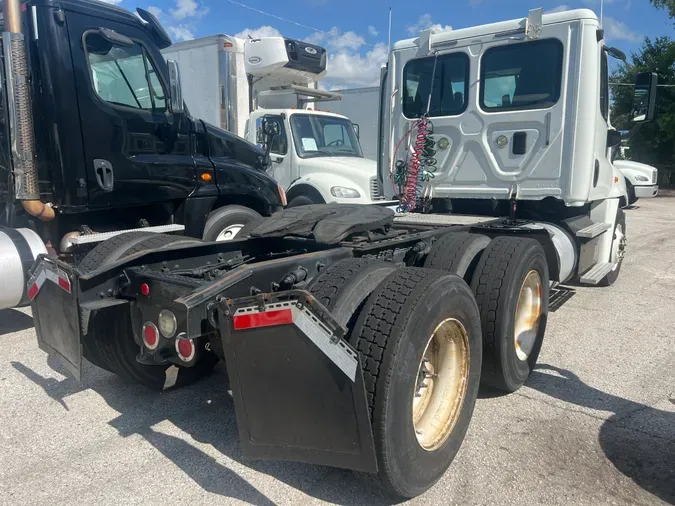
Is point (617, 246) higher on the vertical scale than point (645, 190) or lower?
lower

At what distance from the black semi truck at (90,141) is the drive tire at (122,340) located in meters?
1.24

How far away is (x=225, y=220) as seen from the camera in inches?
242

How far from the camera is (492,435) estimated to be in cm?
345

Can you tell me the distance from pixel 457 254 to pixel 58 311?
8.15 feet

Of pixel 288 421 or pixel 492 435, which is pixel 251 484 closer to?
pixel 288 421

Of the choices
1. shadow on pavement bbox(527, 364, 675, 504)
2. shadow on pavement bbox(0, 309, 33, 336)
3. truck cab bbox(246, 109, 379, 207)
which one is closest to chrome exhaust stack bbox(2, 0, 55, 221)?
shadow on pavement bbox(0, 309, 33, 336)

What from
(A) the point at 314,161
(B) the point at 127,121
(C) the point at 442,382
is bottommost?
(C) the point at 442,382

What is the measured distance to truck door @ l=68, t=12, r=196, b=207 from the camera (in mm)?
5047

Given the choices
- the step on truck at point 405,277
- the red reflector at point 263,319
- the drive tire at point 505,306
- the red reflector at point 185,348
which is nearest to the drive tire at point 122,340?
the step on truck at point 405,277

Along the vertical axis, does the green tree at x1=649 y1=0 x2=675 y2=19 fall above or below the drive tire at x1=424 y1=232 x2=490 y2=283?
above

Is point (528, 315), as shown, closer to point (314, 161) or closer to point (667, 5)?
point (314, 161)

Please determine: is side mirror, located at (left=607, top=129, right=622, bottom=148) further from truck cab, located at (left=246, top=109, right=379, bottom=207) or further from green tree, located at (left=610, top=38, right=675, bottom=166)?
green tree, located at (left=610, top=38, right=675, bottom=166)

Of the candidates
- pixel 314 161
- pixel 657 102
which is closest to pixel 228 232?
pixel 314 161

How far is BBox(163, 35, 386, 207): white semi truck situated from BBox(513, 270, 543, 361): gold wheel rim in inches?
190
